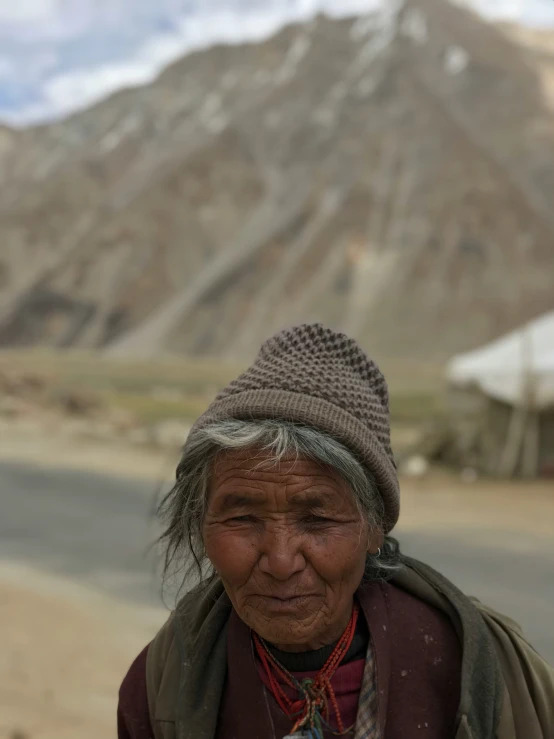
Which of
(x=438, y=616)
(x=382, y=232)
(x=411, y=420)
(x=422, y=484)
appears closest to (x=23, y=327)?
(x=382, y=232)

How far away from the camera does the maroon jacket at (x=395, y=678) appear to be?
3.93 feet

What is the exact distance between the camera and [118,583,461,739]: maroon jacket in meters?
1.20

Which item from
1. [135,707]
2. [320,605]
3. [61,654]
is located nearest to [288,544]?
[320,605]

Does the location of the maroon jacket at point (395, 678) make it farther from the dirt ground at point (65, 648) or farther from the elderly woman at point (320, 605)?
the dirt ground at point (65, 648)

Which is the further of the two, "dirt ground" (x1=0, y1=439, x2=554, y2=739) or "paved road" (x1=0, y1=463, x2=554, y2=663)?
"paved road" (x1=0, y1=463, x2=554, y2=663)

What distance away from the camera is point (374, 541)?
1292 mm

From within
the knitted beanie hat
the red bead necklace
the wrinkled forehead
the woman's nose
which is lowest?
the red bead necklace

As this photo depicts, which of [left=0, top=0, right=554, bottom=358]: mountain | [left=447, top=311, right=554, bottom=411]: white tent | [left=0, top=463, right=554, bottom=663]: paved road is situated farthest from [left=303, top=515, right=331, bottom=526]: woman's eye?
[left=0, top=0, right=554, bottom=358]: mountain

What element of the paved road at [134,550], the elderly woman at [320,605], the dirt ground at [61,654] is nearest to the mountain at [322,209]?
the paved road at [134,550]

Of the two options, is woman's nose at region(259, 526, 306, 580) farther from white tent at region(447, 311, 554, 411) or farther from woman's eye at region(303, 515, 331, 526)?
white tent at region(447, 311, 554, 411)

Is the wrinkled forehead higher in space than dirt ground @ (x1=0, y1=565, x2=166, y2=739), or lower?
higher

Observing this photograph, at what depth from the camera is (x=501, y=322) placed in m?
38.9

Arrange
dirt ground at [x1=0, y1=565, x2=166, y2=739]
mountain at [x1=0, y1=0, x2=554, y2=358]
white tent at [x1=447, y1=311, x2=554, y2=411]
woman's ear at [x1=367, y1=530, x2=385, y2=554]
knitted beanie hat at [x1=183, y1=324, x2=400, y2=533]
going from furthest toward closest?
mountain at [x1=0, y1=0, x2=554, y2=358] < white tent at [x1=447, y1=311, x2=554, y2=411] < dirt ground at [x1=0, y1=565, x2=166, y2=739] < woman's ear at [x1=367, y1=530, x2=385, y2=554] < knitted beanie hat at [x1=183, y1=324, x2=400, y2=533]

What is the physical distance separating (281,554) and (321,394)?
259mm
